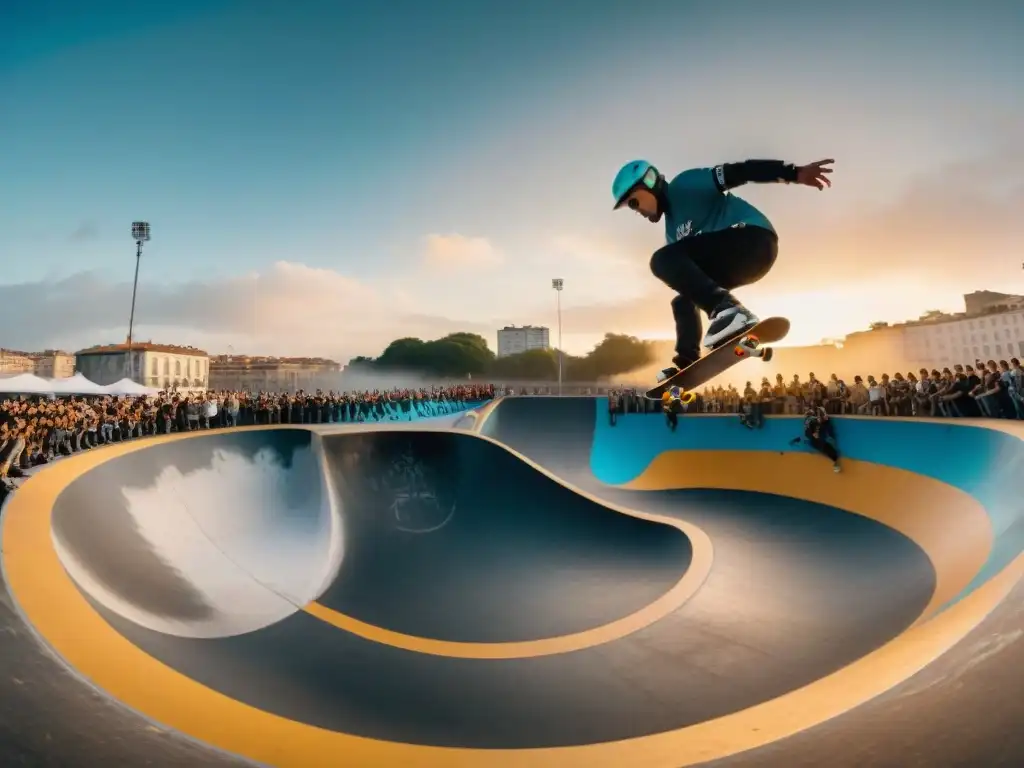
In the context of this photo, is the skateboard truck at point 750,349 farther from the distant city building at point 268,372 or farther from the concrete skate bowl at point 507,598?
the distant city building at point 268,372

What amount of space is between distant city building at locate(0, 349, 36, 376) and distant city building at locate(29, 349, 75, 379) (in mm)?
1067

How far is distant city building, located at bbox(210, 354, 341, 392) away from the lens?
105 meters

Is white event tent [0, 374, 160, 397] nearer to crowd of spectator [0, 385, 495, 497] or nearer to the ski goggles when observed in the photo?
crowd of spectator [0, 385, 495, 497]

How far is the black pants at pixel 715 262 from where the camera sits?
160 inches

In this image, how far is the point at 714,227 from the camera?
4.16 metres

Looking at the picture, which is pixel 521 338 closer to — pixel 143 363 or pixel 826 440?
pixel 143 363

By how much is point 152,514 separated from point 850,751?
282 inches

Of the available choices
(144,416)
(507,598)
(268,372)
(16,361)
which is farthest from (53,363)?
(507,598)

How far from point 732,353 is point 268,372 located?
116 meters

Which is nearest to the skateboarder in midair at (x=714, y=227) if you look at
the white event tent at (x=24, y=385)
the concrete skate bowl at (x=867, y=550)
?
the concrete skate bowl at (x=867, y=550)

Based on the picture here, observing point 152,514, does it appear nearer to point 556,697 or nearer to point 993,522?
point 556,697

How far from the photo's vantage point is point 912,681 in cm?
183

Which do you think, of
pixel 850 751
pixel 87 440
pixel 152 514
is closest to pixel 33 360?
pixel 87 440

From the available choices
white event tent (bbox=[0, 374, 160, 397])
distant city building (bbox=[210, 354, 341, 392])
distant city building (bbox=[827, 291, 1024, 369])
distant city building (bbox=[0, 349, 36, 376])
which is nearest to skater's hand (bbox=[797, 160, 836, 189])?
white event tent (bbox=[0, 374, 160, 397])
